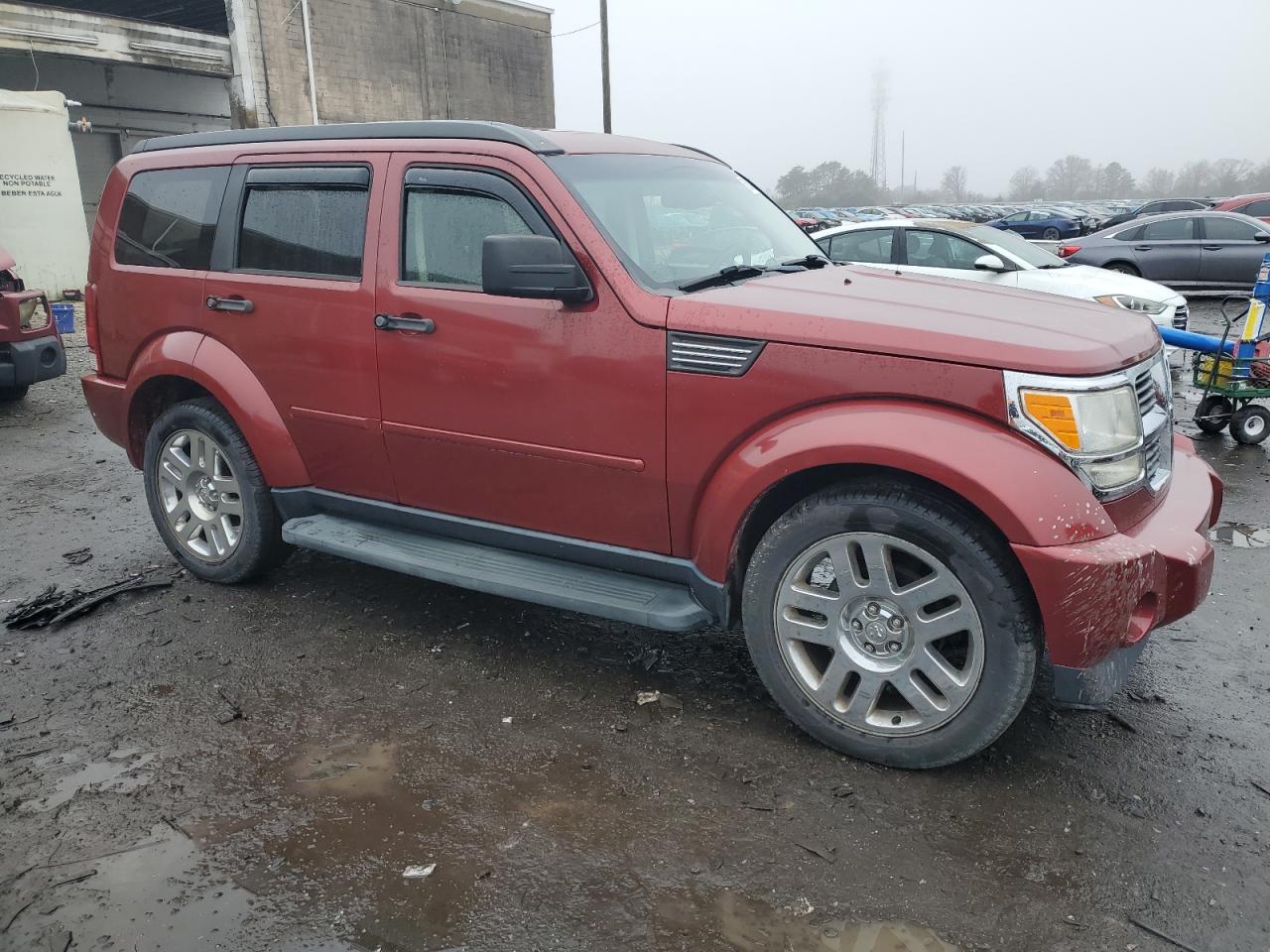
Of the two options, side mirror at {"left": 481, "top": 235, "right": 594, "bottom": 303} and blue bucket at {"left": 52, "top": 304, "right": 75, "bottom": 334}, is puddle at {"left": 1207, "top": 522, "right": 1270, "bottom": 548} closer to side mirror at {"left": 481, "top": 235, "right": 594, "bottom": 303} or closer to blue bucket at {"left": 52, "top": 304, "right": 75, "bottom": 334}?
side mirror at {"left": 481, "top": 235, "right": 594, "bottom": 303}

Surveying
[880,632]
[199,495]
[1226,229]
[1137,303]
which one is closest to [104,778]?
[199,495]

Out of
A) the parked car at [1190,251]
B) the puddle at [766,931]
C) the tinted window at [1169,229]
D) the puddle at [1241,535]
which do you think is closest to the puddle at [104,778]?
the puddle at [766,931]

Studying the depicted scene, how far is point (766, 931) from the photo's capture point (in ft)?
7.86

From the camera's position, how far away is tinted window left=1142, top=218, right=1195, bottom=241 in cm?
1555

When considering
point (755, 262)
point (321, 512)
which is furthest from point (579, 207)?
point (321, 512)

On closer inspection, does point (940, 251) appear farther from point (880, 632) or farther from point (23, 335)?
point (23, 335)

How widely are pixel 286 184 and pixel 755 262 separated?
2.00 m

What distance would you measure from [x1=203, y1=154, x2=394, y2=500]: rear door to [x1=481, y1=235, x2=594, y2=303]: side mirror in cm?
80

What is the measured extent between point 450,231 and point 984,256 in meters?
7.24

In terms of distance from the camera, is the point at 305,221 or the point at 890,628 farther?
the point at 305,221

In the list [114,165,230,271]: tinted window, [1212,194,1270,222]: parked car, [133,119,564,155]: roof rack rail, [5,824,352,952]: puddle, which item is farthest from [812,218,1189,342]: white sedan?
[1212,194,1270,222]: parked car

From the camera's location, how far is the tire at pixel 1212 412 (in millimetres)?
7293

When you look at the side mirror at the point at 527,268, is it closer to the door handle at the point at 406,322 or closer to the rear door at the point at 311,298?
the door handle at the point at 406,322

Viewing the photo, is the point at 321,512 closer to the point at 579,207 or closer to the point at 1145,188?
the point at 579,207
